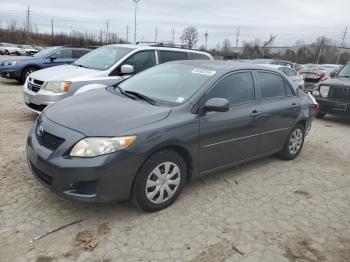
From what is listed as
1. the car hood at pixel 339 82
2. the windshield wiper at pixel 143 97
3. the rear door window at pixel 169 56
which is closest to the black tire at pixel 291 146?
the windshield wiper at pixel 143 97

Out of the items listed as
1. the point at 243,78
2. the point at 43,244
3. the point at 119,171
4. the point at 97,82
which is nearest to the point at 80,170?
the point at 119,171

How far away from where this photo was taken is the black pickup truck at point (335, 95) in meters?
9.51

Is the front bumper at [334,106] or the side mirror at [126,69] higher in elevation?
the side mirror at [126,69]

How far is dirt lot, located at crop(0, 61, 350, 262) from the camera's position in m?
3.16

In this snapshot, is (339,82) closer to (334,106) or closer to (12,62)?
(334,106)

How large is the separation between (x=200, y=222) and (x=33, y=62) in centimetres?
1051

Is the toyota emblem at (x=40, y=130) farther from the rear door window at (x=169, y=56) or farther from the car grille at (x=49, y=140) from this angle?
the rear door window at (x=169, y=56)

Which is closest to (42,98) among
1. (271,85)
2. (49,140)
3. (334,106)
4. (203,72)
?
(49,140)

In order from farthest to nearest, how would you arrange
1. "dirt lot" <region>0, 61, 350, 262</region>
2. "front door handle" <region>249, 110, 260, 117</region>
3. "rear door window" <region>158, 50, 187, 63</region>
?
"rear door window" <region>158, 50, 187, 63</region>
"front door handle" <region>249, 110, 260, 117</region>
"dirt lot" <region>0, 61, 350, 262</region>

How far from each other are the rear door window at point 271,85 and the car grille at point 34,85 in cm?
432

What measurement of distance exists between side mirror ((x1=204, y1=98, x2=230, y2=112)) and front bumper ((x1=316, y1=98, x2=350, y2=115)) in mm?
6778

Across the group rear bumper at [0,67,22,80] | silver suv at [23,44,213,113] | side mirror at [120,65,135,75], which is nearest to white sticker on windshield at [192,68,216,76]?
silver suv at [23,44,213,113]

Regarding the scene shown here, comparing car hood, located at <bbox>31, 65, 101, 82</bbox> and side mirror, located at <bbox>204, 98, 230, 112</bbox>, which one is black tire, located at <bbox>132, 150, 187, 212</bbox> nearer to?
side mirror, located at <bbox>204, 98, 230, 112</bbox>

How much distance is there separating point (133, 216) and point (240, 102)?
6.86 feet
